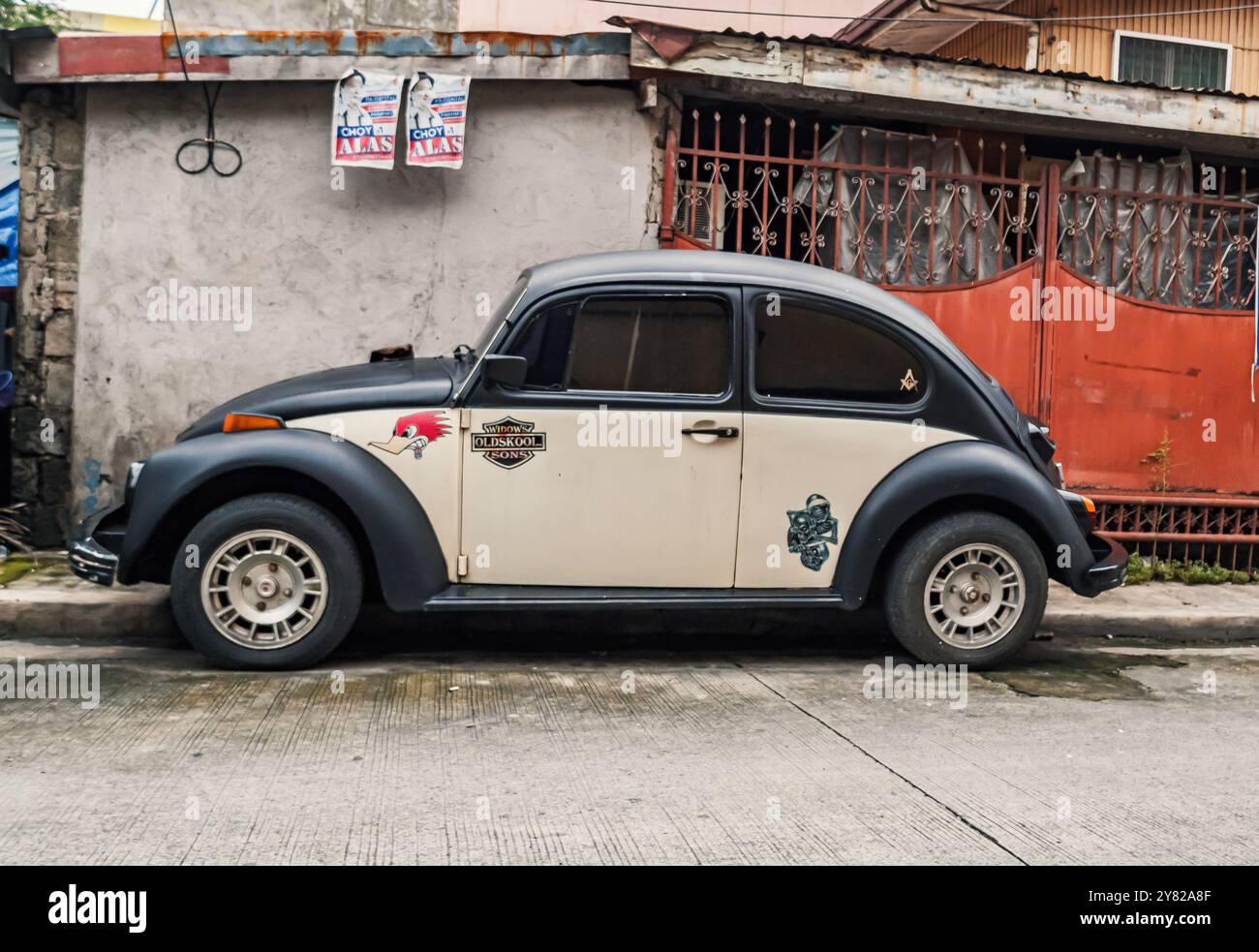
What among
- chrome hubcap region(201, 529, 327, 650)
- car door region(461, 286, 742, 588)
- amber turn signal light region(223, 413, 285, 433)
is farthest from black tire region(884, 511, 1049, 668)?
amber turn signal light region(223, 413, 285, 433)

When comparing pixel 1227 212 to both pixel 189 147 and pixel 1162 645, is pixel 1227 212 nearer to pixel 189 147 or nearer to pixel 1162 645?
pixel 1162 645

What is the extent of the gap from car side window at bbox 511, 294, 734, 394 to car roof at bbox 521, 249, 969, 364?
0.34ft

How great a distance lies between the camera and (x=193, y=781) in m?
4.00

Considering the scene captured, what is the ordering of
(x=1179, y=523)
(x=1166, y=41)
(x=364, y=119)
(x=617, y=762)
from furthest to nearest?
(x=1166, y=41) < (x=1179, y=523) < (x=364, y=119) < (x=617, y=762)

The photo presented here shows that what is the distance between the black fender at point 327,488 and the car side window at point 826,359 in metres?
1.70

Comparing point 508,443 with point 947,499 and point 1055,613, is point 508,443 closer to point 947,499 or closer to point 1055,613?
point 947,499

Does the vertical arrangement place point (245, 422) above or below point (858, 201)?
below

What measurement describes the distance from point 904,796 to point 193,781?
89.0 inches

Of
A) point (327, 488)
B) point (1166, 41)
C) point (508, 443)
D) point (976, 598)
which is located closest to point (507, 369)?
point (508, 443)

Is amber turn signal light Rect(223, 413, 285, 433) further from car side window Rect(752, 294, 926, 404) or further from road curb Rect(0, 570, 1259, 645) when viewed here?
car side window Rect(752, 294, 926, 404)

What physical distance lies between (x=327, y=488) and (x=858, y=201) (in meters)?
4.47

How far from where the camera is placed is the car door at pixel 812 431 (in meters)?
5.76

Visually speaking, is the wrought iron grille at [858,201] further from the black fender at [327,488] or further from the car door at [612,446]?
the black fender at [327,488]

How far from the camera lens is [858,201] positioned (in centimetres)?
844
